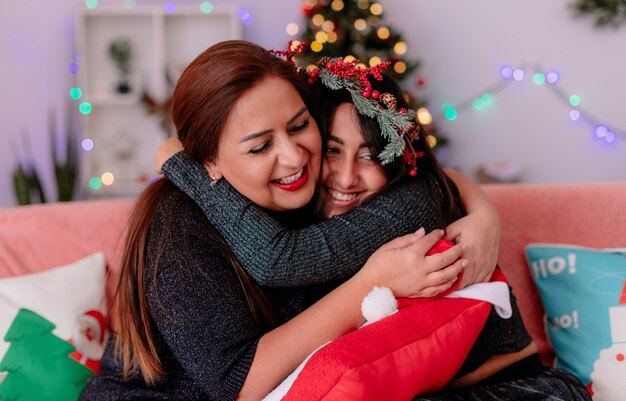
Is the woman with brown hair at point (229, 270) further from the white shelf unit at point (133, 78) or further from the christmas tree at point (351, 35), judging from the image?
the white shelf unit at point (133, 78)

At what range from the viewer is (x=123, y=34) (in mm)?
4168

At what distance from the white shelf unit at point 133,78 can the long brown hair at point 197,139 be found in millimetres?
2680

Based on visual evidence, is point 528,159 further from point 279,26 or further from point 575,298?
point 575,298

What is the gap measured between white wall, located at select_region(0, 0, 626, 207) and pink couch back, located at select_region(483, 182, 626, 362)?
2.26m

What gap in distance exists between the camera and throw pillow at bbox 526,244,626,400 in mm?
1700

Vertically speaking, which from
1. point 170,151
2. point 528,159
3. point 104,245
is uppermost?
point 170,151

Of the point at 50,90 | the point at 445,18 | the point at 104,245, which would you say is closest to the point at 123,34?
the point at 50,90

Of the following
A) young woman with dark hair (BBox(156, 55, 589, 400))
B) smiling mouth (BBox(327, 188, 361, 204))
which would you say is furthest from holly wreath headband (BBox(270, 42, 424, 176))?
smiling mouth (BBox(327, 188, 361, 204))

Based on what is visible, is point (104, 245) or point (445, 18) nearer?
point (104, 245)

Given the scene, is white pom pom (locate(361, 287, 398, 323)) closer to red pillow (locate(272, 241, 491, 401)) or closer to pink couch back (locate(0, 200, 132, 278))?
red pillow (locate(272, 241, 491, 401))

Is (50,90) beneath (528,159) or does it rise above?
above

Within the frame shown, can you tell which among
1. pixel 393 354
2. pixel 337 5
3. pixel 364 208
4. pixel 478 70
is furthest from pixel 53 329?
pixel 478 70

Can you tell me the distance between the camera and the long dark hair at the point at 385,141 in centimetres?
156

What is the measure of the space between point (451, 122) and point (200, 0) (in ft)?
5.73
